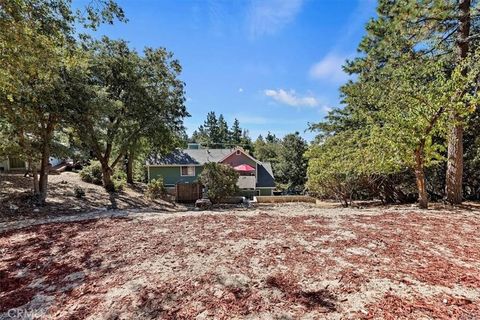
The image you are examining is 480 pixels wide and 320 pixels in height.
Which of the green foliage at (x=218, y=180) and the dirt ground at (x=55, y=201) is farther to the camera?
the green foliage at (x=218, y=180)

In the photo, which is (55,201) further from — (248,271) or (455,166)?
(455,166)

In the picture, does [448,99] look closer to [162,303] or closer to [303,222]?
[303,222]

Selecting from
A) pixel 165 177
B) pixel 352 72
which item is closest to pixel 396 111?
pixel 352 72

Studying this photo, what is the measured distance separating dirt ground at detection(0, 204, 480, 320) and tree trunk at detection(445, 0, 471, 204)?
4.33 metres

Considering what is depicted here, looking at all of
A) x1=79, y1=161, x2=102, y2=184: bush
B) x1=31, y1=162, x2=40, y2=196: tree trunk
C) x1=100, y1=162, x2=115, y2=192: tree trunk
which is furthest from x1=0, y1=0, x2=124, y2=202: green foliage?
x1=79, y1=161, x2=102, y2=184: bush

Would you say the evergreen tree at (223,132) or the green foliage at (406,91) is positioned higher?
the evergreen tree at (223,132)

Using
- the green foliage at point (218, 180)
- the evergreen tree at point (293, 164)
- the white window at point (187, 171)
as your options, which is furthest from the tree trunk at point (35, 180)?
the evergreen tree at point (293, 164)

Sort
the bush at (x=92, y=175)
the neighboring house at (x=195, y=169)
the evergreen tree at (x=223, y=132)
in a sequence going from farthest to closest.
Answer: the evergreen tree at (x=223, y=132)
the neighboring house at (x=195, y=169)
the bush at (x=92, y=175)

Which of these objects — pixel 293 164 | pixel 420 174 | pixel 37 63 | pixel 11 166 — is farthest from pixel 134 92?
pixel 293 164

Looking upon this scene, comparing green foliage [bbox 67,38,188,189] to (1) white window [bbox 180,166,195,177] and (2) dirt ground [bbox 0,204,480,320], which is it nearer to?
(1) white window [bbox 180,166,195,177]

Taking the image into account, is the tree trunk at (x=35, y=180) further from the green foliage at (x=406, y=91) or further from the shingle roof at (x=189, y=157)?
the shingle roof at (x=189, y=157)

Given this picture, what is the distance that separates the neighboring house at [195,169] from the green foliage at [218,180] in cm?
990

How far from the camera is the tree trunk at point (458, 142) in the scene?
907 cm

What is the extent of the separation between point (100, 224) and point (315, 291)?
5548 millimetres
